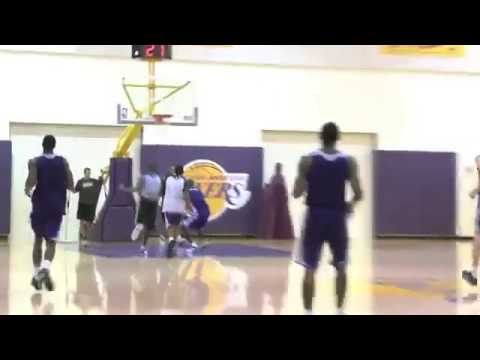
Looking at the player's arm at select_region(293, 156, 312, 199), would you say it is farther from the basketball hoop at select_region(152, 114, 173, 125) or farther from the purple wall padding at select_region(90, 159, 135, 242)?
the purple wall padding at select_region(90, 159, 135, 242)

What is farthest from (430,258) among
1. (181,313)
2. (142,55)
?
(181,313)

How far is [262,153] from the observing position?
2091cm

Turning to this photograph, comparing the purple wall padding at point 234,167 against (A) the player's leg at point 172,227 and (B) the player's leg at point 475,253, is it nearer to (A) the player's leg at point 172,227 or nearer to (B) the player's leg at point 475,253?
(A) the player's leg at point 172,227

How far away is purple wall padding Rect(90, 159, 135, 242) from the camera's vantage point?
59.5 ft

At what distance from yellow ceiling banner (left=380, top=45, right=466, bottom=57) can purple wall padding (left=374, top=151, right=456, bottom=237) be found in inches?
108

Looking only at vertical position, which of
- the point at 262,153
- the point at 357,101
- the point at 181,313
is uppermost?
the point at 357,101

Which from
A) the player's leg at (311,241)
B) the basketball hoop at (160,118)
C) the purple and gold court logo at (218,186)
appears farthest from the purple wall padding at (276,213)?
the player's leg at (311,241)

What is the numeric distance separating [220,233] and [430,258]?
669cm

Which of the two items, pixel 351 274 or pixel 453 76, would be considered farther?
pixel 453 76

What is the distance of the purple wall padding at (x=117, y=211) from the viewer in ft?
59.5

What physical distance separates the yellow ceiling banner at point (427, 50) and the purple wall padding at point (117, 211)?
7.93 meters

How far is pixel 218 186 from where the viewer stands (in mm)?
20719
